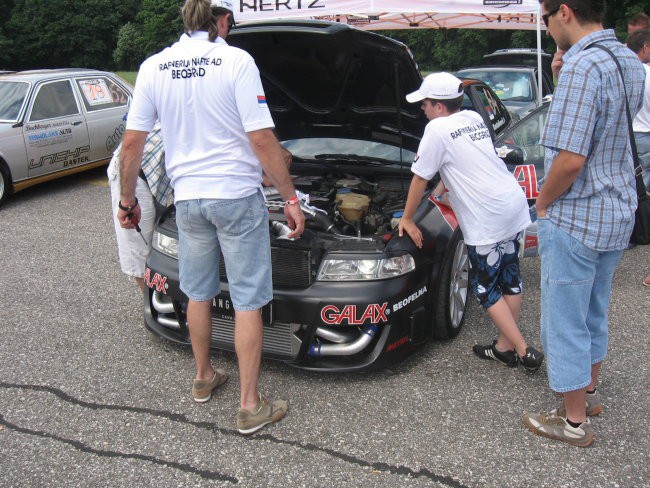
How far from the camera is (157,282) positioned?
338 centimetres

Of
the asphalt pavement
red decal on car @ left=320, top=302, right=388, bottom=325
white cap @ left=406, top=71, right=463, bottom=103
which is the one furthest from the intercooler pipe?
white cap @ left=406, top=71, right=463, bottom=103

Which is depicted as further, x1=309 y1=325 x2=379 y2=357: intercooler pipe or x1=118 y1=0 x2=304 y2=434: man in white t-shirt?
x1=309 y1=325 x2=379 y2=357: intercooler pipe

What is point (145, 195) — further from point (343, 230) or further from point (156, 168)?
point (343, 230)

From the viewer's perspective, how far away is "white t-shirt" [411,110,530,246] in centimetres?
312

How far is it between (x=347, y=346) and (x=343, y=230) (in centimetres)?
85

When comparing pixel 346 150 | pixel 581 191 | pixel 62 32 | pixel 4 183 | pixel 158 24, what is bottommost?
pixel 62 32

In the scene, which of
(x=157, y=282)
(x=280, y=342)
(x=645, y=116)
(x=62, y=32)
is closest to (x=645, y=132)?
(x=645, y=116)

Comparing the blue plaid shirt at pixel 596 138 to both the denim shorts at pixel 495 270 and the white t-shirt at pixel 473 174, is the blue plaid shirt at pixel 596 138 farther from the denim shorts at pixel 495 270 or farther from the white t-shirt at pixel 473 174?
the denim shorts at pixel 495 270

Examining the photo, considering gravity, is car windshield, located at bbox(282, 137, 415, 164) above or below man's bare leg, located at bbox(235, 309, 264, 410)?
above

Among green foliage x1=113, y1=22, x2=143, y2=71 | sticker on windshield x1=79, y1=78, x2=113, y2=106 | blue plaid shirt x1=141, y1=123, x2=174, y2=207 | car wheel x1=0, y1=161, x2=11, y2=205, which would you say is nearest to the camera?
blue plaid shirt x1=141, y1=123, x2=174, y2=207

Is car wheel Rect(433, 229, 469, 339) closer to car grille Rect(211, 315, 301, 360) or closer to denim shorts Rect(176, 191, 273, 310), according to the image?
car grille Rect(211, 315, 301, 360)

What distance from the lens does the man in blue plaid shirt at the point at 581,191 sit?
2.29m

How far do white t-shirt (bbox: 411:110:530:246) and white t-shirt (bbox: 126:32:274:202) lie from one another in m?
0.91

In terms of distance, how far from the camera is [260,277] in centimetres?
279
